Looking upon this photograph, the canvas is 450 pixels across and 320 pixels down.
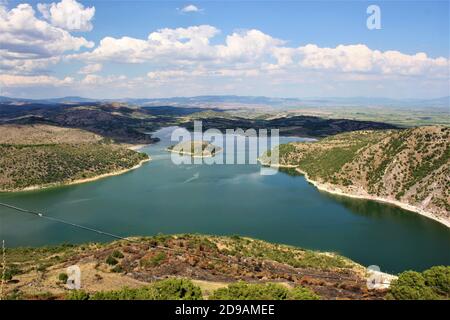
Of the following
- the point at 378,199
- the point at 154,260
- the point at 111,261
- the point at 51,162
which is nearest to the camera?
the point at 111,261

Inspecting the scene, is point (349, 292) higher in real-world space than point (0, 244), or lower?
higher

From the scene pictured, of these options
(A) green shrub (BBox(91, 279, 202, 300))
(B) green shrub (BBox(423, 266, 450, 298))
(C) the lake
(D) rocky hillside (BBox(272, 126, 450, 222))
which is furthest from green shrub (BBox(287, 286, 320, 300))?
(D) rocky hillside (BBox(272, 126, 450, 222))

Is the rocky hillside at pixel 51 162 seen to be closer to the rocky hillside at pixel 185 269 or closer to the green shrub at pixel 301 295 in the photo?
the rocky hillside at pixel 185 269

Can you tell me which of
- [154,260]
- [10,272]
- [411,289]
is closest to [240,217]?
[154,260]

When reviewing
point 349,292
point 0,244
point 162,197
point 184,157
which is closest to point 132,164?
point 184,157

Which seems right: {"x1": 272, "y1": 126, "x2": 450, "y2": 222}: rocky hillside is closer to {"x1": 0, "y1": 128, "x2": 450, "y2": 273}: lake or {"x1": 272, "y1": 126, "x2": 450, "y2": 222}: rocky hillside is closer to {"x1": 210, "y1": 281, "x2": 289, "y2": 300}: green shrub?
{"x1": 0, "y1": 128, "x2": 450, "y2": 273}: lake

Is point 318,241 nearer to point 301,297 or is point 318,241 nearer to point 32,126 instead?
point 301,297

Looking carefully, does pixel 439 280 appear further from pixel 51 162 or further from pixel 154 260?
pixel 51 162
